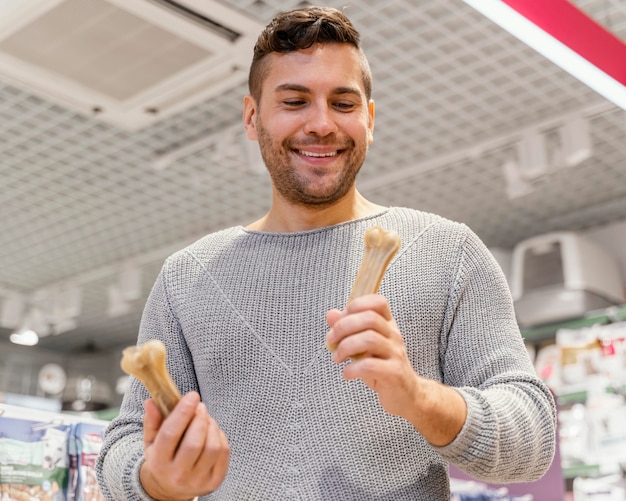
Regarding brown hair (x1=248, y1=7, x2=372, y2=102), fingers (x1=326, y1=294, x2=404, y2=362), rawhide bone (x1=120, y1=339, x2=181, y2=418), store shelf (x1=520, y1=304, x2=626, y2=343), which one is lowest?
store shelf (x1=520, y1=304, x2=626, y2=343)

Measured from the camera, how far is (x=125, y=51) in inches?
123

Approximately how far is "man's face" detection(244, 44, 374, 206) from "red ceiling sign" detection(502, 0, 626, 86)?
752mm

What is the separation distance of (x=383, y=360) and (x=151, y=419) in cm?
23

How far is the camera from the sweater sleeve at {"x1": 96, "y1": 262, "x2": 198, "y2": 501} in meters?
1.06

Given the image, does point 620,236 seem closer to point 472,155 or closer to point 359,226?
point 472,155

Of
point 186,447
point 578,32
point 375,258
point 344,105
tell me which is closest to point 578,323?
point 578,32

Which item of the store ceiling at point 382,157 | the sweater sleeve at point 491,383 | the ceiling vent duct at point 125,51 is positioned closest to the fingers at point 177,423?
the sweater sleeve at point 491,383

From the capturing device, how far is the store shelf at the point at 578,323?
152 inches

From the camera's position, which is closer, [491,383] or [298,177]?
[491,383]

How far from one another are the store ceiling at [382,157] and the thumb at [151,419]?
2.37 metres

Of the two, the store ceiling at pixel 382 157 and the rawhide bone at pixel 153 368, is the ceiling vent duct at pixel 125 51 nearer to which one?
the store ceiling at pixel 382 157

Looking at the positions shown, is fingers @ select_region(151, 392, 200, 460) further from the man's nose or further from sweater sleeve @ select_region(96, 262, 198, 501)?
the man's nose

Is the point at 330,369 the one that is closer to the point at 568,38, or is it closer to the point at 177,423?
the point at 177,423

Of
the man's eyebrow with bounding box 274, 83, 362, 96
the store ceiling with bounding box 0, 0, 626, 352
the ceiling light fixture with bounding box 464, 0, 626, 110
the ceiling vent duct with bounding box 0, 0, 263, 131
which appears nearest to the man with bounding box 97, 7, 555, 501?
the man's eyebrow with bounding box 274, 83, 362, 96
